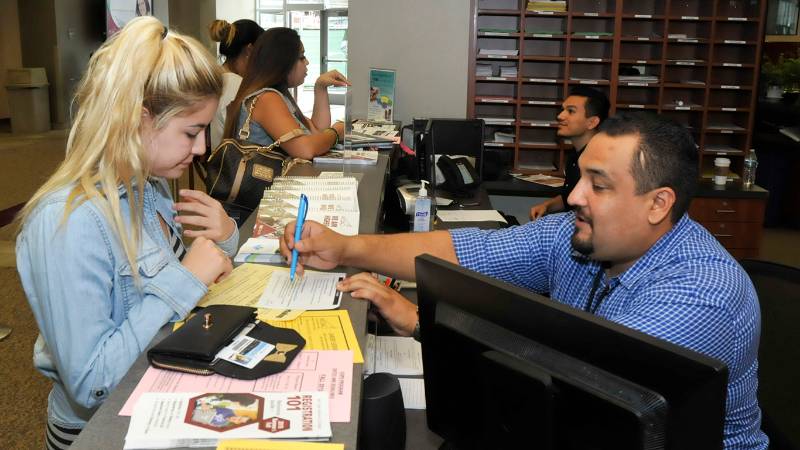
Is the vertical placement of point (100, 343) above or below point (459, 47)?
below

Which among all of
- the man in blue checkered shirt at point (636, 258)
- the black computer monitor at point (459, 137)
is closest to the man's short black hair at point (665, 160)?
the man in blue checkered shirt at point (636, 258)

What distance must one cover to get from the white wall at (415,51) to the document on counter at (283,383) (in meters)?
4.68

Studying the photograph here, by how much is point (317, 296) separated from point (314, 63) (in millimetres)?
12144

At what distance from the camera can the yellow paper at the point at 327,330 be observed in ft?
4.17

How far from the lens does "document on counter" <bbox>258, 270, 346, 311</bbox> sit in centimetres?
147

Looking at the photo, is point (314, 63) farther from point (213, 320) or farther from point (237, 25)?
point (213, 320)

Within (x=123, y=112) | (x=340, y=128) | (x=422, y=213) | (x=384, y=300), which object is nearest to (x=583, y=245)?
(x=384, y=300)

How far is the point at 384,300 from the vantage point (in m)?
1.63

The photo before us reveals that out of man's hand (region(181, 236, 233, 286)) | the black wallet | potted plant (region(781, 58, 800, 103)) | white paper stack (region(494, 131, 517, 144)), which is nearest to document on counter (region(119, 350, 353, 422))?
the black wallet

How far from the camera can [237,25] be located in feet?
13.4

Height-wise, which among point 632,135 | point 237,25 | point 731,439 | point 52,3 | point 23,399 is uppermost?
point 52,3

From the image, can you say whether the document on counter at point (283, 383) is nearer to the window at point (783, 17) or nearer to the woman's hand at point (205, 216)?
the woman's hand at point (205, 216)

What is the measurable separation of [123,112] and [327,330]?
0.54 meters

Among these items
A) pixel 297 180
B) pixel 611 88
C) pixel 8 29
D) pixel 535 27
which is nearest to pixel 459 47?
pixel 535 27
